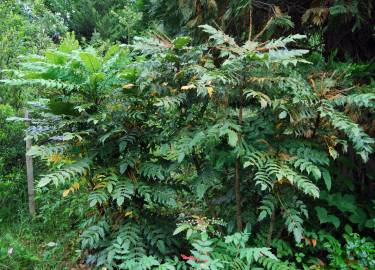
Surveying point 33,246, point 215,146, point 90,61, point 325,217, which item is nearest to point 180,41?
point 90,61

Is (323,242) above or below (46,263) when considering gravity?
above

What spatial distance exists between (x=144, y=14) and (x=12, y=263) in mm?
4310

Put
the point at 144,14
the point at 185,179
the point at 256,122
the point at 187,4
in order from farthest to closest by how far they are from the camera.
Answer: the point at 144,14
the point at 187,4
the point at 185,179
the point at 256,122

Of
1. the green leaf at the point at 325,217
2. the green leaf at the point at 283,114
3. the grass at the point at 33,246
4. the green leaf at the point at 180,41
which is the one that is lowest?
the grass at the point at 33,246

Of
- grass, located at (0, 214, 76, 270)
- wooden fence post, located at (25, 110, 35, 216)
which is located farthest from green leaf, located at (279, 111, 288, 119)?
wooden fence post, located at (25, 110, 35, 216)

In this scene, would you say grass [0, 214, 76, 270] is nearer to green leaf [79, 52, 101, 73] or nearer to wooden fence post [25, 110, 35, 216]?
wooden fence post [25, 110, 35, 216]

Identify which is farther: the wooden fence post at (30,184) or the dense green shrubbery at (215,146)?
the wooden fence post at (30,184)

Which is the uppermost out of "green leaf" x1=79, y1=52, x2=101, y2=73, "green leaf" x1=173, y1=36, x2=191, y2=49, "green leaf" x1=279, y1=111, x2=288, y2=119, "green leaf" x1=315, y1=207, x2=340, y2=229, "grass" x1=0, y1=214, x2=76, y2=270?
"green leaf" x1=173, y1=36, x2=191, y2=49

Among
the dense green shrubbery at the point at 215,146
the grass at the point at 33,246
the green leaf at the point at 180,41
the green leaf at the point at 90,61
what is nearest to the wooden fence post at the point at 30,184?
the grass at the point at 33,246

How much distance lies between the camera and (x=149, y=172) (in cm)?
307

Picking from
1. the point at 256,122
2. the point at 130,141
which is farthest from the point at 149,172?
the point at 256,122

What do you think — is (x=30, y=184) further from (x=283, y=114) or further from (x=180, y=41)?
(x=283, y=114)

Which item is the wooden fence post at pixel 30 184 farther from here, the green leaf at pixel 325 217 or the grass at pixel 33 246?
the green leaf at pixel 325 217

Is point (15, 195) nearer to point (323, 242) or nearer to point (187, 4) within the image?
point (187, 4)
